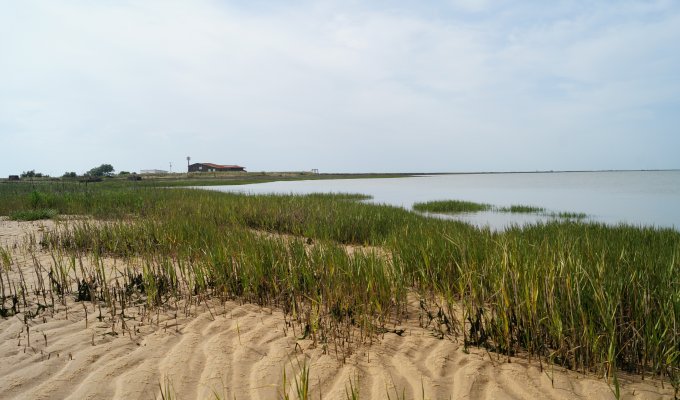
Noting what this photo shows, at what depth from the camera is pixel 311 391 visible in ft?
8.78

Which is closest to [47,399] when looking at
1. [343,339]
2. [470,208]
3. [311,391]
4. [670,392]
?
[311,391]

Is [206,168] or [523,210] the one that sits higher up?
[206,168]

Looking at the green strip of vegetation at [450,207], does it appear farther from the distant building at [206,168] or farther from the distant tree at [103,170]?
the distant building at [206,168]

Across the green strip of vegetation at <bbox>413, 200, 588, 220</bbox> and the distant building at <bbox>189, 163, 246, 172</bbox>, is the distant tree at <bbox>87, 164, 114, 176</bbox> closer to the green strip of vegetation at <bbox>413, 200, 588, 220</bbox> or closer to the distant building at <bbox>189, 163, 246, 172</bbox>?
the distant building at <bbox>189, 163, 246, 172</bbox>

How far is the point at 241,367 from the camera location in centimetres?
299

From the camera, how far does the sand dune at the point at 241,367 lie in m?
2.65

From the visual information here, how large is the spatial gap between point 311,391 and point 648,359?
108 inches

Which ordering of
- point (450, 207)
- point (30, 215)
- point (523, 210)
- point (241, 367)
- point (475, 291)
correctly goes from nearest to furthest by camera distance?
point (241, 367)
point (475, 291)
point (30, 215)
point (523, 210)
point (450, 207)

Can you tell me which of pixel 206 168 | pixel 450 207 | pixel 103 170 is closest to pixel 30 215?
pixel 450 207

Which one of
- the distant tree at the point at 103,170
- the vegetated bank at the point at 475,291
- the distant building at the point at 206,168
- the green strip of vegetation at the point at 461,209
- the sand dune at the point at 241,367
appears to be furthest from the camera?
the distant building at the point at 206,168

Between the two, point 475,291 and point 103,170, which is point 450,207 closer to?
point 475,291

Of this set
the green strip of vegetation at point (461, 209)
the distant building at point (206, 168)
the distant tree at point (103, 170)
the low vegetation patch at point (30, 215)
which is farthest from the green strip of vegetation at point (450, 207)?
the distant building at point (206, 168)

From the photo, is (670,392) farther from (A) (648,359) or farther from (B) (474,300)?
(B) (474,300)

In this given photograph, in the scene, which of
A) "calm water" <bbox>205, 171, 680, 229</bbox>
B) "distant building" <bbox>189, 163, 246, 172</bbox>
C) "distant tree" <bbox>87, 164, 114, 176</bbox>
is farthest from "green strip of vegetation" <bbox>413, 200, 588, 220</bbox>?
"distant building" <bbox>189, 163, 246, 172</bbox>
